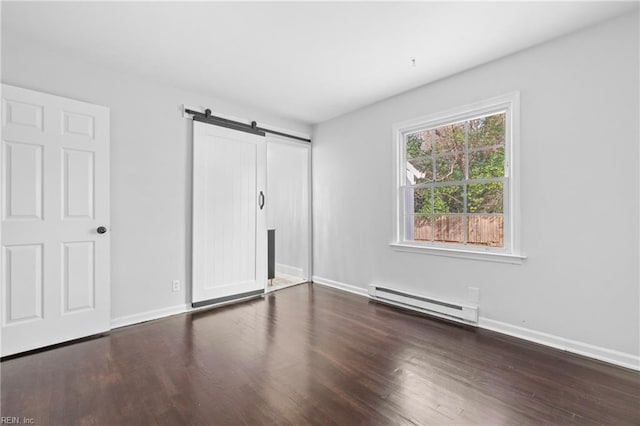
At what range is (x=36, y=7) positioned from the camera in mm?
2111

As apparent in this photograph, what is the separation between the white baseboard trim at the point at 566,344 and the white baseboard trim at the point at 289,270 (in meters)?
2.93

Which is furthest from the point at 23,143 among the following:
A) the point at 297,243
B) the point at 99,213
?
the point at 297,243

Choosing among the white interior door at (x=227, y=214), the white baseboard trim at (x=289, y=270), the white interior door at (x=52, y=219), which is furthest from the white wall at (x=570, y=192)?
the white interior door at (x=52, y=219)

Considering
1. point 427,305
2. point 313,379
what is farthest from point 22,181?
point 427,305

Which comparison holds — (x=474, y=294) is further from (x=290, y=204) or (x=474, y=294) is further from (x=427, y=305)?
(x=290, y=204)

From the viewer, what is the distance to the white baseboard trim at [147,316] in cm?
296

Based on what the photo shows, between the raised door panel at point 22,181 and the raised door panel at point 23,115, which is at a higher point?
the raised door panel at point 23,115

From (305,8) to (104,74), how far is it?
2.17m

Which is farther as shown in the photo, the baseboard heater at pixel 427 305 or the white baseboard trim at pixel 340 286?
the white baseboard trim at pixel 340 286

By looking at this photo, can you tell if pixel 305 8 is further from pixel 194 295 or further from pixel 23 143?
pixel 194 295

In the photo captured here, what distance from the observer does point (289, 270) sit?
17.7ft

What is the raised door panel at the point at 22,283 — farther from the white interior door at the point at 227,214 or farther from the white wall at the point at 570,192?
the white wall at the point at 570,192

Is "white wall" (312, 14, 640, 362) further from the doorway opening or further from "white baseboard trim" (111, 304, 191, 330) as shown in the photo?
"white baseboard trim" (111, 304, 191, 330)

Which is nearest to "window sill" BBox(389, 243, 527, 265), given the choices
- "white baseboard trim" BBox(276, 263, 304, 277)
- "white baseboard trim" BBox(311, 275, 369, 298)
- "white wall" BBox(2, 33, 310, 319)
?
"white baseboard trim" BBox(311, 275, 369, 298)
